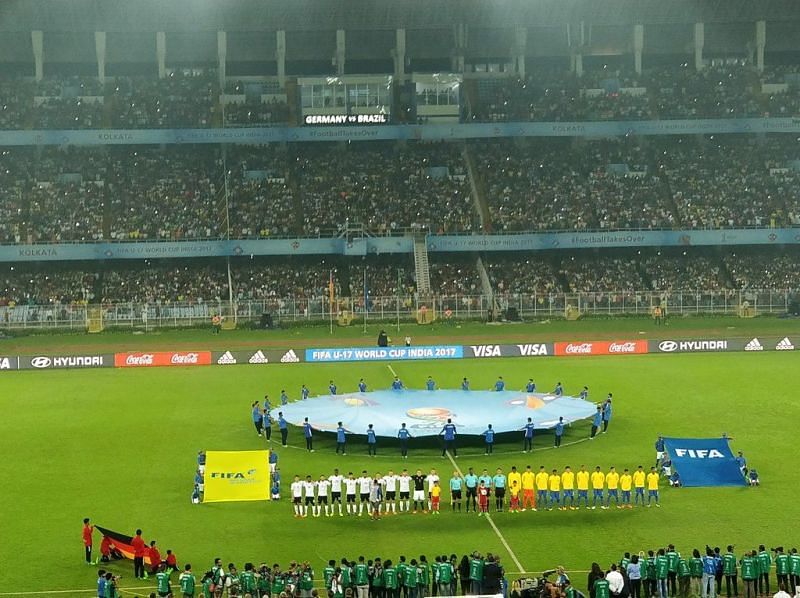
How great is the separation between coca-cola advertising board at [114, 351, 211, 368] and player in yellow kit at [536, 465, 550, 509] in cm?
3248

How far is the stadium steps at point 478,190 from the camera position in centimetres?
8403

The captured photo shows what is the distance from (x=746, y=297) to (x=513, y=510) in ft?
155

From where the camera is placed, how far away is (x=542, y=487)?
34.0 metres

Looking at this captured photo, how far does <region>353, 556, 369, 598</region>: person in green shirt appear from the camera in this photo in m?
26.3

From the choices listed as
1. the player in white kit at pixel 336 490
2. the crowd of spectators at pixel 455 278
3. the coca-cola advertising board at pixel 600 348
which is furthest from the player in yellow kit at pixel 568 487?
the crowd of spectators at pixel 455 278

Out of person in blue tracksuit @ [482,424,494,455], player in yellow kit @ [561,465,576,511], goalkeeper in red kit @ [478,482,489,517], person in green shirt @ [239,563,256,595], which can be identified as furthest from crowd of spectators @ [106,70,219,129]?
person in green shirt @ [239,563,256,595]

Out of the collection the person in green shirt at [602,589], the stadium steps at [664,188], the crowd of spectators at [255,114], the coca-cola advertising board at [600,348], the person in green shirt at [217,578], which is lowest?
the person in green shirt at [602,589]

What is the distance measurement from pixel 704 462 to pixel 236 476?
51.4 feet

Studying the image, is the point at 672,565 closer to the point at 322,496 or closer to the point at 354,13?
the point at 322,496

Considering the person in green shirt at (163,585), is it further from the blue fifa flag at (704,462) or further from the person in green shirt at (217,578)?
the blue fifa flag at (704,462)

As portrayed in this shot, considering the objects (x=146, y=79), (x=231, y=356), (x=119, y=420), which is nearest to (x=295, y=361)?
(x=231, y=356)

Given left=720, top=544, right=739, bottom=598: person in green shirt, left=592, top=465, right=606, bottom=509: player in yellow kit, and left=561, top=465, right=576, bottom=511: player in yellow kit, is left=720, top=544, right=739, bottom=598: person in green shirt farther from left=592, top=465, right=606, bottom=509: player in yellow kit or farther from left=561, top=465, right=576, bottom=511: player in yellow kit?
left=592, top=465, right=606, bottom=509: player in yellow kit

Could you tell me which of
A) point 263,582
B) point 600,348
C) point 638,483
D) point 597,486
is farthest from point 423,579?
point 600,348

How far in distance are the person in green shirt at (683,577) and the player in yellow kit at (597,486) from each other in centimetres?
707
